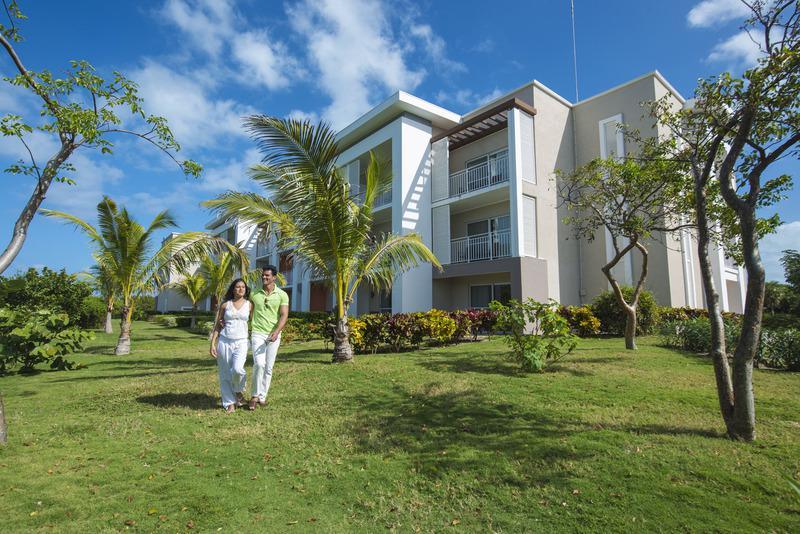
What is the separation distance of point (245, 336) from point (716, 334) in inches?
211

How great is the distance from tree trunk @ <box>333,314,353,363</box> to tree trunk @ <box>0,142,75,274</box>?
17.7ft

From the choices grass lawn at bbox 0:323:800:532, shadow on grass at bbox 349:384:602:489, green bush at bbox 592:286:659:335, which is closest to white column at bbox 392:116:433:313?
green bush at bbox 592:286:659:335

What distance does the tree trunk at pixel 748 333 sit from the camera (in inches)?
151

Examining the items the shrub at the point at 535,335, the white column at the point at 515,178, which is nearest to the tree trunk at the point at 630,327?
the shrub at the point at 535,335

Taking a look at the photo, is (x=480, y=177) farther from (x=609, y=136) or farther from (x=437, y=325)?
(x=437, y=325)

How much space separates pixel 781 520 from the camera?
8.97ft

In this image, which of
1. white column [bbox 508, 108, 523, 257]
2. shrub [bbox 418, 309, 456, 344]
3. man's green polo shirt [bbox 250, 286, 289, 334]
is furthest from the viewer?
white column [bbox 508, 108, 523, 257]

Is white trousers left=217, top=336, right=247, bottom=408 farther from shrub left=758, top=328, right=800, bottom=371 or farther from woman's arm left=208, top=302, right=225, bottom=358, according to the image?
shrub left=758, top=328, right=800, bottom=371

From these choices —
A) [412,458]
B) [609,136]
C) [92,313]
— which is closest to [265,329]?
[412,458]

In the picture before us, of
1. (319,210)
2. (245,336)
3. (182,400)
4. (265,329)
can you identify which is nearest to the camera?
(245,336)

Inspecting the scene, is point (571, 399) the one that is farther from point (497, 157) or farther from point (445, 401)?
point (497, 157)

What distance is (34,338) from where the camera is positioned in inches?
353

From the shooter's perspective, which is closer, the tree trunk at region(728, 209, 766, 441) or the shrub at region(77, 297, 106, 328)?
the tree trunk at region(728, 209, 766, 441)

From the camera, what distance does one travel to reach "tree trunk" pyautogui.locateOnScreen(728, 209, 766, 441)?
3824 millimetres
